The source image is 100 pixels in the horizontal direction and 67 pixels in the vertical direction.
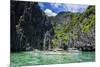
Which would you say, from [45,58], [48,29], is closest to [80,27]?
[48,29]

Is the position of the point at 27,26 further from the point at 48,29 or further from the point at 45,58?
the point at 45,58

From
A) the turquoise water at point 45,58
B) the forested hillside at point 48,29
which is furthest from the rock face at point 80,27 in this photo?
the turquoise water at point 45,58

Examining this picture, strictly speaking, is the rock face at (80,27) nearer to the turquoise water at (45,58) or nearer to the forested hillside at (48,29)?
the forested hillside at (48,29)

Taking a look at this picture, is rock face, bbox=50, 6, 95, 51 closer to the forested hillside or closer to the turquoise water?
the forested hillside

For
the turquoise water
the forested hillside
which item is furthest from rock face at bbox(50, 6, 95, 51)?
the turquoise water
